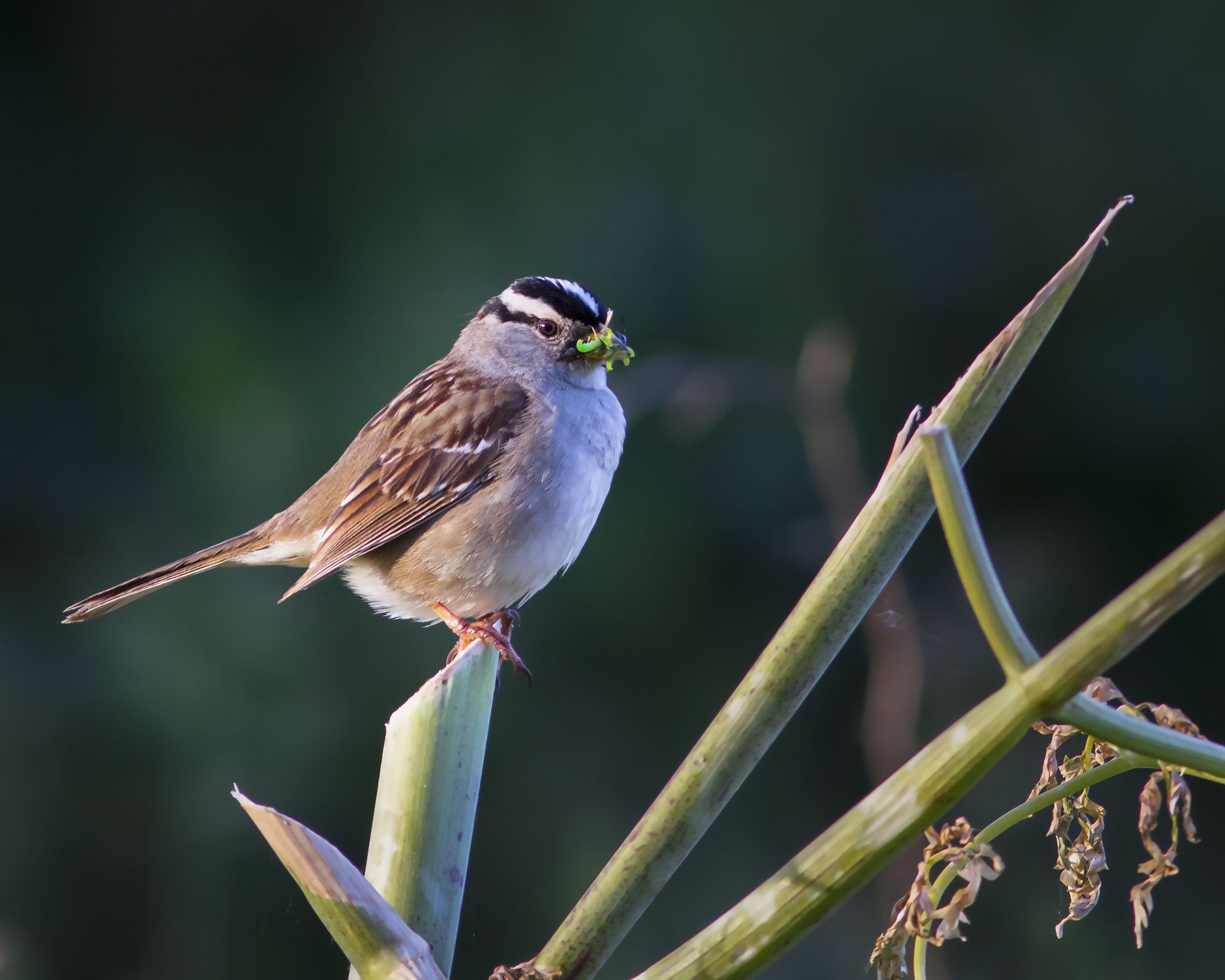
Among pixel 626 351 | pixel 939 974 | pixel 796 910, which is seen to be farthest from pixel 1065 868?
pixel 626 351

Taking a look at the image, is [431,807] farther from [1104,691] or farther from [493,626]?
[493,626]

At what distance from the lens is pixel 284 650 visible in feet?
12.8

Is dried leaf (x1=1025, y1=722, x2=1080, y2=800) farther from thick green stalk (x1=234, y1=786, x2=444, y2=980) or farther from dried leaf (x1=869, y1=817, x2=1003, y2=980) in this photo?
thick green stalk (x1=234, y1=786, x2=444, y2=980)

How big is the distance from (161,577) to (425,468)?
0.56 meters

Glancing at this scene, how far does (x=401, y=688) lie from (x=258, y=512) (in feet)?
2.56

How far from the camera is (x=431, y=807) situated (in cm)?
81

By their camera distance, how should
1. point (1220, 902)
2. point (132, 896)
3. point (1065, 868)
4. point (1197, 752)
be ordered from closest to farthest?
point (1197, 752)
point (1065, 868)
point (132, 896)
point (1220, 902)

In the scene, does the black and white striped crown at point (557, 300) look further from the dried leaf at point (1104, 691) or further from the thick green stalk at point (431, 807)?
the dried leaf at point (1104, 691)

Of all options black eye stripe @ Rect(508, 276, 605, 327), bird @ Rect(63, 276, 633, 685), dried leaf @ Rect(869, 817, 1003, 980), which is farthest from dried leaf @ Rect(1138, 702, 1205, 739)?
black eye stripe @ Rect(508, 276, 605, 327)

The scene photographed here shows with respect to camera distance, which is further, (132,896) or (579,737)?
(579,737)

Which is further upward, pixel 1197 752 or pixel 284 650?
pixel 1197 752

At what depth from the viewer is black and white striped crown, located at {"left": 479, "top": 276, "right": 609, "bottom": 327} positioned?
237 cm

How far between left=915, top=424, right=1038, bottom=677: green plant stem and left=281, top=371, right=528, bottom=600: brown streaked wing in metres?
1.77

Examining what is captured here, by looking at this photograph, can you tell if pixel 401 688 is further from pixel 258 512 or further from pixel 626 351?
pixel 626 351
